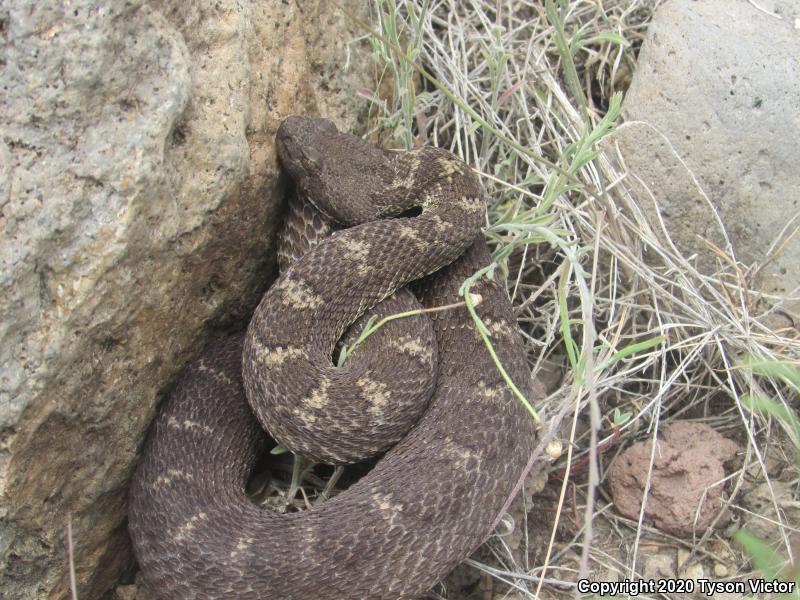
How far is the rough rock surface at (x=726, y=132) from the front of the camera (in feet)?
11.7

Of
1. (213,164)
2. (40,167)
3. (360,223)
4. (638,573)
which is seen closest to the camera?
(40,167)

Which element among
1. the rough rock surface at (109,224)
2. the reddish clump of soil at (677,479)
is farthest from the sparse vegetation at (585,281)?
the rough rock surface at (109,224)

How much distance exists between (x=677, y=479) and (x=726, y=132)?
1677mm

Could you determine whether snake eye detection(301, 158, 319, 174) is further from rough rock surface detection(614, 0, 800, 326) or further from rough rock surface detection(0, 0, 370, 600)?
rough rock surface detection(614, 0, 800, 326)

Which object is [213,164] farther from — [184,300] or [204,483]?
[204,483]

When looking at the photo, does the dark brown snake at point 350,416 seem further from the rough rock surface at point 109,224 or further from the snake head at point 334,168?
the rough rock surface at point 109,224

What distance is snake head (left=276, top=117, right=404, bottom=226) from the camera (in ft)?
10.9

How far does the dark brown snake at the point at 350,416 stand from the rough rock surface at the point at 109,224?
0.76 ft

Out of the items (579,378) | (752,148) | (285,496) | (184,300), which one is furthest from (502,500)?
(752,148)

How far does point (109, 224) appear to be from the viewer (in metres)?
2.62

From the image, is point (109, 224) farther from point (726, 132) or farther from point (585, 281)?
point (726, 132)

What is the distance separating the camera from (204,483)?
10.3 feet

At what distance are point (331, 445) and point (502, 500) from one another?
2.42ft

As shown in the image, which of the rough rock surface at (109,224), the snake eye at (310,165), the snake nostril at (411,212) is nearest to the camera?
the rough rock surface at (109,224)
